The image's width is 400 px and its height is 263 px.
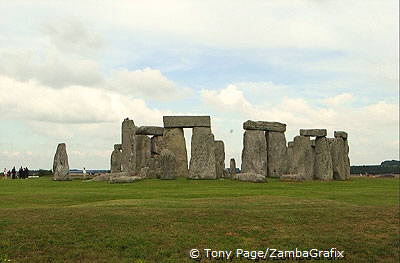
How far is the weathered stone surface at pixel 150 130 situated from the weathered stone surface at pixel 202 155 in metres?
4.17

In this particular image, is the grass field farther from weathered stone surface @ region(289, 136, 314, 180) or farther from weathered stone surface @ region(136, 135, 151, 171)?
weathered stone surface @ region(136, 135, 151, 171)

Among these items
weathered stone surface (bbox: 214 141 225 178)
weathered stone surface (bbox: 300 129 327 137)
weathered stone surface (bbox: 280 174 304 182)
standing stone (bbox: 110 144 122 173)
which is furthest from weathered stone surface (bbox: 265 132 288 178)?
standing stone (bbox: 110 144 122 173)

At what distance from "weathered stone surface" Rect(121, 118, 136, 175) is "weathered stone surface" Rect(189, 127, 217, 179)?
4.77 metres

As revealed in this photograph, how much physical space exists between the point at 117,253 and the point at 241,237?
3693mm

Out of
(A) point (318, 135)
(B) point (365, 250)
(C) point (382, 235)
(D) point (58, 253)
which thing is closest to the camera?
(D) point (58, 253)

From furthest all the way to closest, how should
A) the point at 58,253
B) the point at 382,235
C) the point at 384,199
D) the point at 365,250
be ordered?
the point at 384,199 → the point at 382,235 → the point at 365,250 → the point at 58,253

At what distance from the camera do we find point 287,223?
16828mm

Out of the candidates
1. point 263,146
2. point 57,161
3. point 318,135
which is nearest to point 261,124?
point 263,146

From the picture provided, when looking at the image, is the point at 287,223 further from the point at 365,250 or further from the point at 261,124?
the point at 261,124

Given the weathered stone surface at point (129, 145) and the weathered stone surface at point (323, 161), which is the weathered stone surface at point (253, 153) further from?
the weathered stone surface at point (129, 145)

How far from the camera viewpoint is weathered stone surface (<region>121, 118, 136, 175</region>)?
117ft

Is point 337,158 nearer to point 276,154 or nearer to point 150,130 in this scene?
point 276,154

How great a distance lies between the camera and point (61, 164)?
36.0 meters

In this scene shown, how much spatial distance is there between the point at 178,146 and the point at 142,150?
329 centimetres
